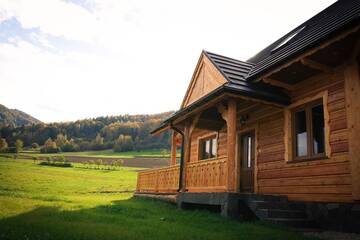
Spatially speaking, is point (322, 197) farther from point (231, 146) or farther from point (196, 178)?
point (196, 178)

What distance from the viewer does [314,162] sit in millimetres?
8305

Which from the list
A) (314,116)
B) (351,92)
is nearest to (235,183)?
(314,116)

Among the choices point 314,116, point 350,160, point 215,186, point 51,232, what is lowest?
point 51,232

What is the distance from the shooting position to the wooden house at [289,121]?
7.41m

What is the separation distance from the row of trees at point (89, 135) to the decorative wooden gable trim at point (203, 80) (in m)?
74.8

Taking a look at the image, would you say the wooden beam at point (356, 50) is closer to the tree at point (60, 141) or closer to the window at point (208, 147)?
the window at point (208, 147)

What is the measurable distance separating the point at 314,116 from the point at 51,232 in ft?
23.9

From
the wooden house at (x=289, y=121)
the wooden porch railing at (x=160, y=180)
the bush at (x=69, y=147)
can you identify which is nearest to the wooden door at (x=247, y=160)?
the wooden house at (x=289, y=121)

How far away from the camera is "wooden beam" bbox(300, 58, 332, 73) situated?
25.7ft

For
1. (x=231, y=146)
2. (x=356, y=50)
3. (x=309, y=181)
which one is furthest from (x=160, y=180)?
(x=356, y=50)

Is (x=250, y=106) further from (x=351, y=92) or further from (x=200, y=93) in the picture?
(x=351, y=92)

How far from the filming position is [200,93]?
12.2 meters

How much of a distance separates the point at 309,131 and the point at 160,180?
299 inches

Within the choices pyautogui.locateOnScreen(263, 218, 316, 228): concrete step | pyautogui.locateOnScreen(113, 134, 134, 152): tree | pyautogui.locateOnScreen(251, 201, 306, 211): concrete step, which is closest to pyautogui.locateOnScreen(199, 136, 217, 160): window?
pyautogui.locateOnScreen(251, 201, 306, 211): concrete step
